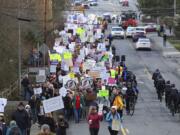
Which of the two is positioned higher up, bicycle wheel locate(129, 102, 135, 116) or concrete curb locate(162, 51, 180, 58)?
bicycle wheel locate(129, 102, 135, 116)

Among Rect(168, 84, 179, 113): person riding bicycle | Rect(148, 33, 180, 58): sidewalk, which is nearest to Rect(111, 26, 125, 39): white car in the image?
Rect(148, 33, 180, 58): sidewalk

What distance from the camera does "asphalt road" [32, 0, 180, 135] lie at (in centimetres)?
2950

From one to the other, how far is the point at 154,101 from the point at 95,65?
345 cm

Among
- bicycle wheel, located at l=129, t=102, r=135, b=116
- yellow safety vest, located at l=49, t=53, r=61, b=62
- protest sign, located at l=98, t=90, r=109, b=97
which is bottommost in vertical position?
bicycle wheel, located at l=129, t=102, r=135, b=116

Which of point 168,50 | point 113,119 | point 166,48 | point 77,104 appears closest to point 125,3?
point 166,48

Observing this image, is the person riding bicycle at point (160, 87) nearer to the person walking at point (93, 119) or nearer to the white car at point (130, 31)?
the person walking at point (93, 119)

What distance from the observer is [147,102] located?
3925cm

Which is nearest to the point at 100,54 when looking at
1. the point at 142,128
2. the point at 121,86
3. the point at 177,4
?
the point at 121,86

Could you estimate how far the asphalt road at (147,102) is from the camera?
29.5m

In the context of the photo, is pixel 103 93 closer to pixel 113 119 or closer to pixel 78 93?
pixel 78 93

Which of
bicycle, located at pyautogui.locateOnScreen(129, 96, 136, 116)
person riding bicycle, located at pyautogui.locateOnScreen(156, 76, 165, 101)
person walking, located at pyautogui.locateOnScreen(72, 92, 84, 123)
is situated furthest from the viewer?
person riding bicycle, located at pyautogui.locateOnScreen(156, 76, 165, 101)

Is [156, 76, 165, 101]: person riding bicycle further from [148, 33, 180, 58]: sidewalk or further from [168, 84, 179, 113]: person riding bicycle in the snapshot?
[148, 33, 180, 58]: sidewalk

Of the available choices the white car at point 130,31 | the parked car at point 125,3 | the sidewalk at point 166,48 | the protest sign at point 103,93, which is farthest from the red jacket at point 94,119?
the parked car at point 125,3

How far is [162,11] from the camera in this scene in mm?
86812
